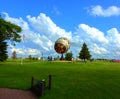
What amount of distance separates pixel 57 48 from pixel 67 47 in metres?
3.11

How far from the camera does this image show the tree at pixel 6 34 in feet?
199

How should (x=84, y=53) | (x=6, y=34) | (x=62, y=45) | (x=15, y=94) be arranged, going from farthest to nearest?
(x=84, y=53), (x=62, y=45), (x=6, y=34), (x=15, y=94)

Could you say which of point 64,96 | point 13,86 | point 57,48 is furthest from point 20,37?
point 64,96

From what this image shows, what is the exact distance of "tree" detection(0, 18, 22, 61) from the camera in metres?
60.6

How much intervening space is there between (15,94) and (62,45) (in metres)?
70.2

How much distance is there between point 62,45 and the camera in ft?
304

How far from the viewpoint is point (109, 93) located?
23.5m

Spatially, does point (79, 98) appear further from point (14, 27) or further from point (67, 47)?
point (67, 47)

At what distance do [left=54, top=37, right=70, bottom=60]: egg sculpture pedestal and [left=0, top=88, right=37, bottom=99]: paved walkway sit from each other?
225 feet

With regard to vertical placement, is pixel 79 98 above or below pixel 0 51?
below

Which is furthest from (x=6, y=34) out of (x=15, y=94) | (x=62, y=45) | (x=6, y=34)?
(x=15, y=94)

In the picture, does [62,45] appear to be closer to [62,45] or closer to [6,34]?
[62,45]

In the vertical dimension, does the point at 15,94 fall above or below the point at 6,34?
below

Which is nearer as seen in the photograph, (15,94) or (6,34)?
(15,94)
